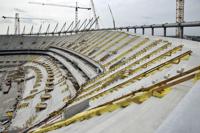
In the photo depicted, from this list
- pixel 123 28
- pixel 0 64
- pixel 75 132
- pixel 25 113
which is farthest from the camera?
pixel 0 64

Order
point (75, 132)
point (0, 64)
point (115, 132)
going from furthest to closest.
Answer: point (0, 64) → point (75, 132) → point (115, 132)

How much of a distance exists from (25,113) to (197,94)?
2194 centimetres

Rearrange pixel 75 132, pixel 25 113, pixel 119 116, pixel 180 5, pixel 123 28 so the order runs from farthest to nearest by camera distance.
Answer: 1. pixel 180 5
2. pixel 123 28
3. pixel 25 113
4. pixel 75 132
5. pixel 119 116

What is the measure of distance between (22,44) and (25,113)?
60533mm

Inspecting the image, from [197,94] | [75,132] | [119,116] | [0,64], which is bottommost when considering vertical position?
[0,64]

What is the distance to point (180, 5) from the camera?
61.9m

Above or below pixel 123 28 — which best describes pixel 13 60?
below

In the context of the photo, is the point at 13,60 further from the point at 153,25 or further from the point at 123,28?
the point at 153,25

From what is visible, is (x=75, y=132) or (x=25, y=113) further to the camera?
(x=25, y=113)

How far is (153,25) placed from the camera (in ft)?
106

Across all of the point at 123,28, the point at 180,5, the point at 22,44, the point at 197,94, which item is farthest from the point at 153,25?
the point at 22,44

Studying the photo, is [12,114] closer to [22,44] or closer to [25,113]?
[25,113]

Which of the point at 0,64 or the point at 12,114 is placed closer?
the point at 12,114

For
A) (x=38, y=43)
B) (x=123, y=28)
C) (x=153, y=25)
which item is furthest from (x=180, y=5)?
(x=38, y=43)
